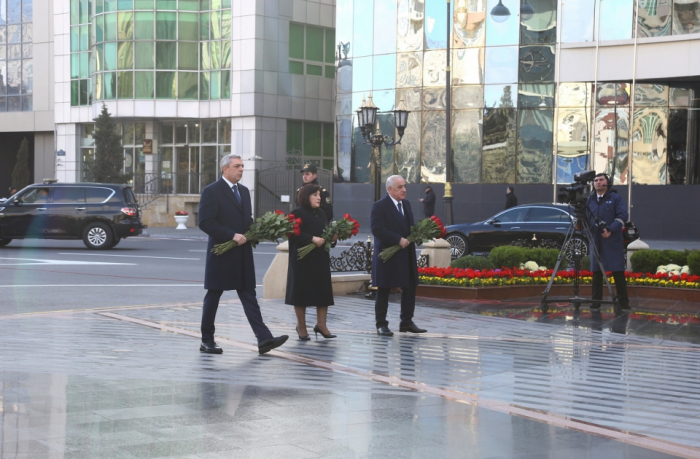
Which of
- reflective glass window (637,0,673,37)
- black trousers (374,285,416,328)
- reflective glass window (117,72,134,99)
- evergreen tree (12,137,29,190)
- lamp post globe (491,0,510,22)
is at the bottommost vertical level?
black trousers (374,285,416,328)

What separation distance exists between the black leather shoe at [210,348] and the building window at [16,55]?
4990 centimetres

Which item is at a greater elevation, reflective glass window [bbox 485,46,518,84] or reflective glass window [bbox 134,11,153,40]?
reflective glass window [bbox 134,11,153,40]

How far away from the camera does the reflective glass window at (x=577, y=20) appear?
1255 inches

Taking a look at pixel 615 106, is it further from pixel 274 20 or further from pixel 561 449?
pixel 561 449

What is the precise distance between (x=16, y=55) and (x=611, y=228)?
49880 millimetres

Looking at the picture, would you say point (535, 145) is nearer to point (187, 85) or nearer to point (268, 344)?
point (187, 85)

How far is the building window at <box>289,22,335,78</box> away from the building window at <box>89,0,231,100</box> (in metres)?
3.22

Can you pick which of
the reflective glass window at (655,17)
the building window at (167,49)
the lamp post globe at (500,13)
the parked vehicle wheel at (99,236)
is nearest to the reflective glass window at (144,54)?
the building window at (167,49)

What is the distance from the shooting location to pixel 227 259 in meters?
8.53

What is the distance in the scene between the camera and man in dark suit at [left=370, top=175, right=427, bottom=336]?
993 cm

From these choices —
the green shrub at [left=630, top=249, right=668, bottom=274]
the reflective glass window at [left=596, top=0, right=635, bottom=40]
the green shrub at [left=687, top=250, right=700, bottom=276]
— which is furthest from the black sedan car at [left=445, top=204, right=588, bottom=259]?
the reflective glass window at [left=596, top=0, right=635, bottom=40]

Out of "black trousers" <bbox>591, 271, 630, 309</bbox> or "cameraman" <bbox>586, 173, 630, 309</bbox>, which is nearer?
"cameraman" <bbox>586, 173, 630, 309</bbox>

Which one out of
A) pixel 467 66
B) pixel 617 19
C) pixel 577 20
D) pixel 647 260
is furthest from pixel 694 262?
pixel 467 66

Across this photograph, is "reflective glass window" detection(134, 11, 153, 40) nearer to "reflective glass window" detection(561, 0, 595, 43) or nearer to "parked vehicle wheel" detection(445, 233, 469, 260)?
"reflective glass window" detection(561, 0, 595, 43)
